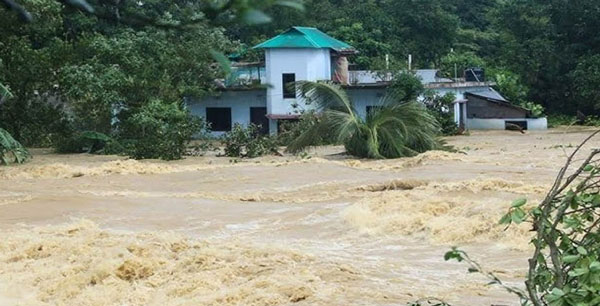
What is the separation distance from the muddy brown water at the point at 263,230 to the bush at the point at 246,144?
95.8 inches

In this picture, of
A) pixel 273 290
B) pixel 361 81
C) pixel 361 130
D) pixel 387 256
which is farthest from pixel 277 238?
pixel 361 81

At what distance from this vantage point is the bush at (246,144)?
80.1ft

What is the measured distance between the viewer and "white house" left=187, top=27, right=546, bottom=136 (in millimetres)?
32594

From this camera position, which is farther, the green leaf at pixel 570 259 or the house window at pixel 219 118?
the house window at pixel 219 118

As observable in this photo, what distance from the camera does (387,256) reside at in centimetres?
1100

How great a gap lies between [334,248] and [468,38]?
3487 cm

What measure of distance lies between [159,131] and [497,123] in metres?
17.1

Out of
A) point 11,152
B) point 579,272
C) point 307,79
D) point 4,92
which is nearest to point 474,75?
point 307,79

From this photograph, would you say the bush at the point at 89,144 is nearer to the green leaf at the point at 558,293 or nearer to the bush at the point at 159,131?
the bush at the point at 159,131

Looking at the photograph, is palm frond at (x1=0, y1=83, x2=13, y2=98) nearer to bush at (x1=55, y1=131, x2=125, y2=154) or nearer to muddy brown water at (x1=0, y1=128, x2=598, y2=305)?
muddy brown water at (x1=0, y1=128, x2=598, y2=305)

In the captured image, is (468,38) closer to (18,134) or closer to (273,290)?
(18,134)

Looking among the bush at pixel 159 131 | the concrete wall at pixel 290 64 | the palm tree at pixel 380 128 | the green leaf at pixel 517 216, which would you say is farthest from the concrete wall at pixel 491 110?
the green leaf at pixel 517 216

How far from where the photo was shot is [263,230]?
43.9 ft

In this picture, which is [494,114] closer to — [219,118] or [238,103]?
[238,103]
